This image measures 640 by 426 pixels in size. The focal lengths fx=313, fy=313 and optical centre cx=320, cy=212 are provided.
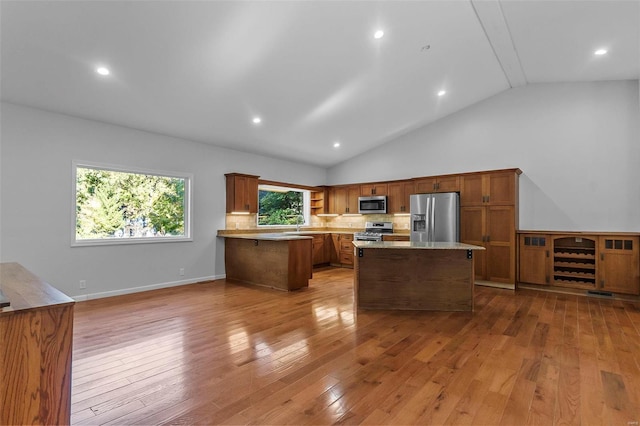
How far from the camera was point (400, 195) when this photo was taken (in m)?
6.84

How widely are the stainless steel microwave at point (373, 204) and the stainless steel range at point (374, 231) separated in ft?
0.95

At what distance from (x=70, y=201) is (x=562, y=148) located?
7.61 m

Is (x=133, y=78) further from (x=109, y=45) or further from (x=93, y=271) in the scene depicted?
(x=93, y=271)

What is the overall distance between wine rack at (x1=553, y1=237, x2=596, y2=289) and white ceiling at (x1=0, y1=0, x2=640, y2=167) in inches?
103

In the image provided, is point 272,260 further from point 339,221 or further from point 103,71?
point 103,71

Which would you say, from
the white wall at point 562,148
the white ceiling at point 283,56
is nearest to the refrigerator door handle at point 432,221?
the white wall at point 562,148

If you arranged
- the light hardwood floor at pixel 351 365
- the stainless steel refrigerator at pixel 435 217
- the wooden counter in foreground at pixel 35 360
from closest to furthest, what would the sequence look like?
the wooden counter in foreground at pixel 35 360 < the light hardwood floor at pixel 351 365 < the stainless steel refrigerator at pixel 435 217

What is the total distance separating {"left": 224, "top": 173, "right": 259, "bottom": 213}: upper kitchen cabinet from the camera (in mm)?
6062

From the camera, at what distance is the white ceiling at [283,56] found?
2.93 m

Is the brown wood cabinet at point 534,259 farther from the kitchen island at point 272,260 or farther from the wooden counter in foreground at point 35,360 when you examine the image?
the wooden counter in foreground at point 35,360

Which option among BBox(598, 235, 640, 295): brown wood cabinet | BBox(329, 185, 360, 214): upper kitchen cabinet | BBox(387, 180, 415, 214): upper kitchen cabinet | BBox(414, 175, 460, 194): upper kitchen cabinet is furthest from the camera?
BBox(329, 185, 360, 214): upper kitchen cabinet

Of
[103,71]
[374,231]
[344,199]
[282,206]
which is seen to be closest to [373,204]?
[374,231]

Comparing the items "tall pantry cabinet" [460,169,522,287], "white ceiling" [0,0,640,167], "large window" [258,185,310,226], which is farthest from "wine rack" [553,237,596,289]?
"large window" [258,185,310,226]

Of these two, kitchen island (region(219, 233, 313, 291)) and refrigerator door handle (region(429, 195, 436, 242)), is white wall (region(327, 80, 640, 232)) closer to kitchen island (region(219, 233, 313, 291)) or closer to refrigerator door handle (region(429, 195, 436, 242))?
refrigerator door handle (region(429, 195, 436, 242))
